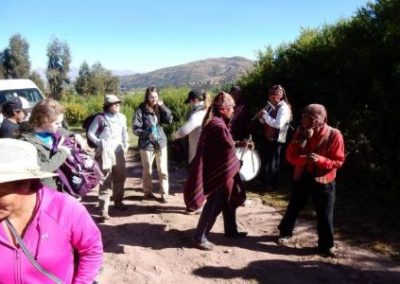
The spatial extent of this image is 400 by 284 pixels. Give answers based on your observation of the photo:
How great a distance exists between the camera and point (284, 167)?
8.39 meters

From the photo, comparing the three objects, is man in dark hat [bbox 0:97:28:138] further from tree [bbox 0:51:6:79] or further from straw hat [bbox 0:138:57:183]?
tree [bbox 0:51:6:79]

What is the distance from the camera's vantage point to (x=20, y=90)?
39.5ft

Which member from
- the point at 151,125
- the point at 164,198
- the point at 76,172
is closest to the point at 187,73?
the point at 164,198

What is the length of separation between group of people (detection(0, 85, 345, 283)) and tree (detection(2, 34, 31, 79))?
44.6 meters

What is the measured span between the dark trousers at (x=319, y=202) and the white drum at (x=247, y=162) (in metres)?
0.93

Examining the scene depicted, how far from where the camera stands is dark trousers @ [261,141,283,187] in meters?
7.12

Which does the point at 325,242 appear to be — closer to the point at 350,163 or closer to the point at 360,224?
the point at 360,224

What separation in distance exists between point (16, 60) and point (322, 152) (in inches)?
1884

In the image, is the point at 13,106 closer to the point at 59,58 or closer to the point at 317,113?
the point at 317,113

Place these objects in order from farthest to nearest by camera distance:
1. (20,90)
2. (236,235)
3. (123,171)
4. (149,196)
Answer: (20,90) < (149,196) < (123,171) < (236,235)

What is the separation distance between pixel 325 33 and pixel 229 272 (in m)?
5.68

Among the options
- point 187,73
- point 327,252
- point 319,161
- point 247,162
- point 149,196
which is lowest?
point 327,252

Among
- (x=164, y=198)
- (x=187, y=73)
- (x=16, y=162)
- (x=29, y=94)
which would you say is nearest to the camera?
(x=16, y=162)

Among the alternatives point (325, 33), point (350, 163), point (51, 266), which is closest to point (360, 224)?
point (350, 163)
